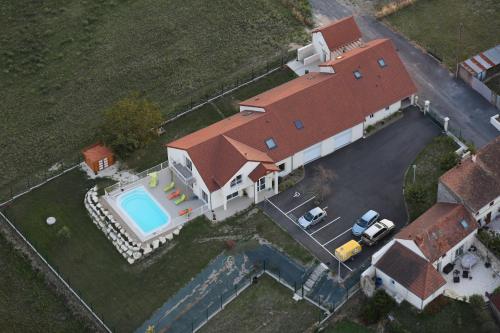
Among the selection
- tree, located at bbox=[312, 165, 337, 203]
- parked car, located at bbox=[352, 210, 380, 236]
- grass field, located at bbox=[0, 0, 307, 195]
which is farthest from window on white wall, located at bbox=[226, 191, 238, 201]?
grass field, located at bbox=[0, 0, 307, 195]

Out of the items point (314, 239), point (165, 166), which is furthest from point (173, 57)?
point (314, 239)

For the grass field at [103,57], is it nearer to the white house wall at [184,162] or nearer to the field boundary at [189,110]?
the field boundary at [189,110]

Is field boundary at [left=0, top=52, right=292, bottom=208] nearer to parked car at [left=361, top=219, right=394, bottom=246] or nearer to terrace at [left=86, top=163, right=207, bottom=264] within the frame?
terrace at [left=86, top=163, right=207, bottom=264]

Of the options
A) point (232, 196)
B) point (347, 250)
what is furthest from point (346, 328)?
point (232, 196)

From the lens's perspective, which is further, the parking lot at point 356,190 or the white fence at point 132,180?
the white fence at point 132,180

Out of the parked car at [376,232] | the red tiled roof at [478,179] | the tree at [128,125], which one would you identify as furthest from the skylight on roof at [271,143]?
the red tiled roof at [478,179]

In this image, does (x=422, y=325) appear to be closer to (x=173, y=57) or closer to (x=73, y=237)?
(x=73, y=237)
